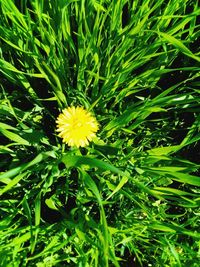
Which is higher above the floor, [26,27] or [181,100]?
[26,27]

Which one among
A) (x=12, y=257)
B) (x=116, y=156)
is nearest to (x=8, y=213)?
(x=12, y=257)

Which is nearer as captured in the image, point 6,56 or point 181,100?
point 181,100

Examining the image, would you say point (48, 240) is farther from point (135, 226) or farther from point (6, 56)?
point (6, 56)

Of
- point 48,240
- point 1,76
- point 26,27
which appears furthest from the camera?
point 1,76
